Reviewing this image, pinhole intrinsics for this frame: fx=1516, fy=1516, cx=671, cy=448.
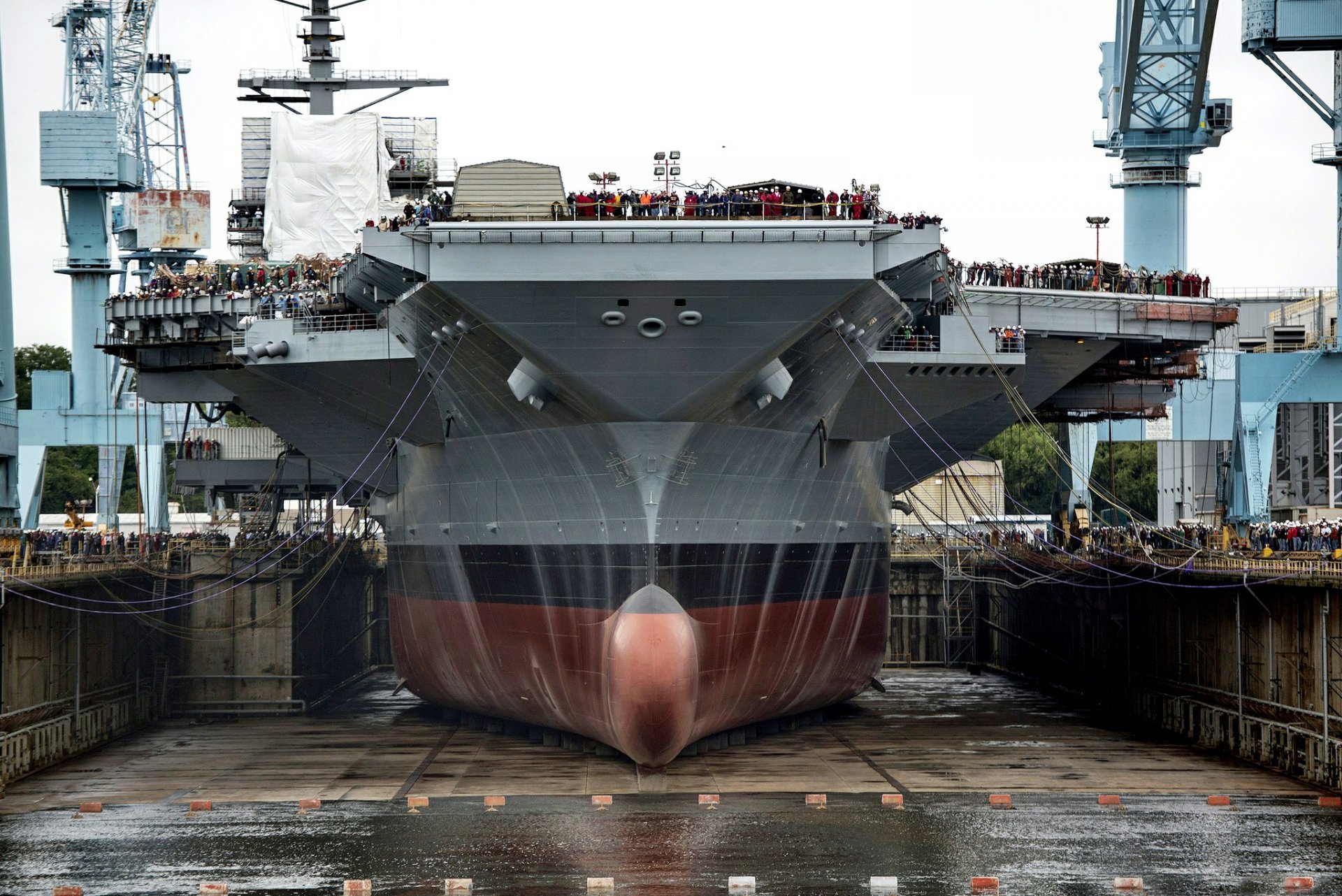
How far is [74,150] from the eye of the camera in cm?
4309

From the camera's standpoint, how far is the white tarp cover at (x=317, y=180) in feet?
125

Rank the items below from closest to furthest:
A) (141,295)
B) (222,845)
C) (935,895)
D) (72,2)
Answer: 1. (935,895)
2. (222,845)
3. (141,295)
4. (72,2)

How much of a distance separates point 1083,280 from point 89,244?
29.0 meters

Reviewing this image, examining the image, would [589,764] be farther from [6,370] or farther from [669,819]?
[6,370]

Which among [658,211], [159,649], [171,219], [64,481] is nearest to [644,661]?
[658,211]

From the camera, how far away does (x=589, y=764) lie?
2194 cm

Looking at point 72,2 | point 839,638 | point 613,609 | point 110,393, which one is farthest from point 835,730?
point 72,2

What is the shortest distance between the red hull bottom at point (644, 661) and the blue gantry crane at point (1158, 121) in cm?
2186

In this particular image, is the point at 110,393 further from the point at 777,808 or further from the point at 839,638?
the point at 777,808

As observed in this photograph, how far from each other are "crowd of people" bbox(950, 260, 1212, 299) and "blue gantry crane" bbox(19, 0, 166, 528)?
22.9 metres

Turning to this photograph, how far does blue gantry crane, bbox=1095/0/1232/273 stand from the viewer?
42.2 meters

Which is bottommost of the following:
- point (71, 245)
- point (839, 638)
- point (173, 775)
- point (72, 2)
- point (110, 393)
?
point (173, 775)

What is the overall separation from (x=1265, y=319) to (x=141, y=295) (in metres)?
49.8

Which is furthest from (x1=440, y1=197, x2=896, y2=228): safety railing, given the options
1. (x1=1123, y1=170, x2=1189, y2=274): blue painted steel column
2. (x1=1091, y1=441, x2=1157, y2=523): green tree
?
(x1=1091, y1=441, x2=1157, y2=523): green tree
